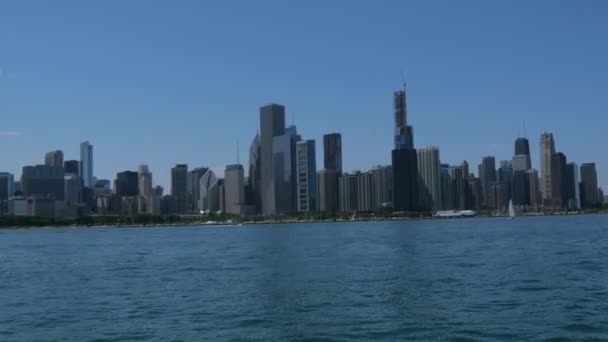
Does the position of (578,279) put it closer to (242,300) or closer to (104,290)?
(242,300)

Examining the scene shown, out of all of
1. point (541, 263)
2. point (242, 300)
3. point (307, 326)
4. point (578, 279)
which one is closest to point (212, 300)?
point (242, 300)

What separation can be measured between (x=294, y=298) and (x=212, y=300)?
4557mm

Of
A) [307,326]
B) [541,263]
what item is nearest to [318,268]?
[541,263]

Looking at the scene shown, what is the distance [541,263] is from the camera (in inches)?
2330

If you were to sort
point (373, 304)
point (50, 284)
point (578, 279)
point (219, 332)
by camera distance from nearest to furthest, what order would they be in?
1. point (219, 332)
2. point (373, 304)
3. point (578, 279)
4. point (50, 284)

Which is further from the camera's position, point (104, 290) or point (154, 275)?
point (154, 275)

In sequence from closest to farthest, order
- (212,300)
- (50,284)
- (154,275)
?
1. (212,300)
2. (50,284)
3. (154,275)

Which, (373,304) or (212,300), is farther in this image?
(212,300)

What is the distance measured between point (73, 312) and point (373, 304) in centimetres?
1559

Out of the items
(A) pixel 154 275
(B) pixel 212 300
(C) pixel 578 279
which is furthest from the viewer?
(A) pixel 154 275

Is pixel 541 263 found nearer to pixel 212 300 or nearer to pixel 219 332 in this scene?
pixel 212 300

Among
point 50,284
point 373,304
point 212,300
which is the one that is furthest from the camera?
point 50,284

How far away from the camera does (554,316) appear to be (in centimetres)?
3366

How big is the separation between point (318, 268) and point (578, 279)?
20.4m
